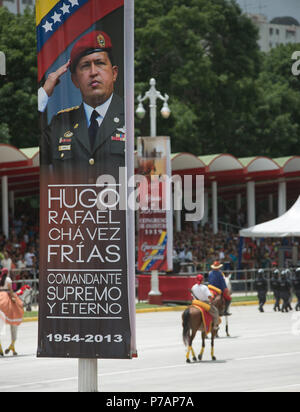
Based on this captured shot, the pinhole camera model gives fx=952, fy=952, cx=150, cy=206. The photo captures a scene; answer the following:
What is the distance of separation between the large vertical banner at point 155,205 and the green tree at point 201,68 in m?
20.3

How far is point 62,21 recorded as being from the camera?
1055cm

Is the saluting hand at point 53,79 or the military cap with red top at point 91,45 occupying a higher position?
the military cap with red top at point 91,45

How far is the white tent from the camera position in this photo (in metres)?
36.6

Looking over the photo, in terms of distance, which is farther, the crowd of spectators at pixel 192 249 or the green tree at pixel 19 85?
the green tree at pixel 19 85

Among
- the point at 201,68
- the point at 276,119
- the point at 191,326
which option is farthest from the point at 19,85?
the point at 191,326

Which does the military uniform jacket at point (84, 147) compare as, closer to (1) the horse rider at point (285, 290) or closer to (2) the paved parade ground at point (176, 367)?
(2) the paved parade ground at point (176, 367)

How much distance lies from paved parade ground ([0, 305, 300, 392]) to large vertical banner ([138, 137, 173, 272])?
20.5ft

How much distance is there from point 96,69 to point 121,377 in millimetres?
7591

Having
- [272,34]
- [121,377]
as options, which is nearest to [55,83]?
[121,377]

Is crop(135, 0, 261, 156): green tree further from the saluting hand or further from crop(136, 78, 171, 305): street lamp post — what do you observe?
the saluting hand

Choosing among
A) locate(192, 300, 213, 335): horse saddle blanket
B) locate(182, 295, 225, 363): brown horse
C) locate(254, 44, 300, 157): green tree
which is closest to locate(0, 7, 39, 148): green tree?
locate(254, 44, 300, 157): green tree

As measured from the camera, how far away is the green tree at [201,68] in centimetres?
5519

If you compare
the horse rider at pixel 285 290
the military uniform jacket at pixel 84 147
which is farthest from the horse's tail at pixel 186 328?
the horse rider at pixel 285 290

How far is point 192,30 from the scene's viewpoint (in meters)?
57.2
